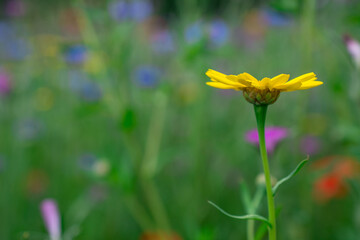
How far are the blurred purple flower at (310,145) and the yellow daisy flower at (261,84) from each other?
95 cm

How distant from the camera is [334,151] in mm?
1288

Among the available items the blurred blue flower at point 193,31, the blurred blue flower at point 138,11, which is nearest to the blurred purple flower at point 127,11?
the blurred blue flower at point 138,11

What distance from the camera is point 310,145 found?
1.27m

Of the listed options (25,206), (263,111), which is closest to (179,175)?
(25,206)

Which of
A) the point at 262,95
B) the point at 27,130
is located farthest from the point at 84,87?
the point at 262,95

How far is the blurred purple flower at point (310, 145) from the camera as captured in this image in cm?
126

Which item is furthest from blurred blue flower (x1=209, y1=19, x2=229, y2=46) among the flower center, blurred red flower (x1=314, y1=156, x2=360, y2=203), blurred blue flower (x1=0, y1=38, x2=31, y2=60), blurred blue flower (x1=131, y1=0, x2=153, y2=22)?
blurred blue flower (x1=0, y1=38, x2=31, y2=60)

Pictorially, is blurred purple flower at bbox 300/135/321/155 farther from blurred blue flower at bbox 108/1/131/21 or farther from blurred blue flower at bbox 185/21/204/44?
blurred blue flower at bbox 108/1/131/21

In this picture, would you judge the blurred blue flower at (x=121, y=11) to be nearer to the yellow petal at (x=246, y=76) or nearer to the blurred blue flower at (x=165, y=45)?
the yellow petal at (x=246, y=76)

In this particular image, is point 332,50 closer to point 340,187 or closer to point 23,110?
point 340,187

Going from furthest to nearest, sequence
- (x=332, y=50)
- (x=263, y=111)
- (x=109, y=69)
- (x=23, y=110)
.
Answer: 1. (x=23, y=110)
2. (x=332, y=50)
3. (x=109, y=69)
4. (x=263, y=111)

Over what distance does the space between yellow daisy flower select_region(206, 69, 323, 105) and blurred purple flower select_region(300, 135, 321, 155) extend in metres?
0.95

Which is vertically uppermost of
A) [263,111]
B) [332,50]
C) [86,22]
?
[263,111]

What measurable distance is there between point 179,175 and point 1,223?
1.56 feet
